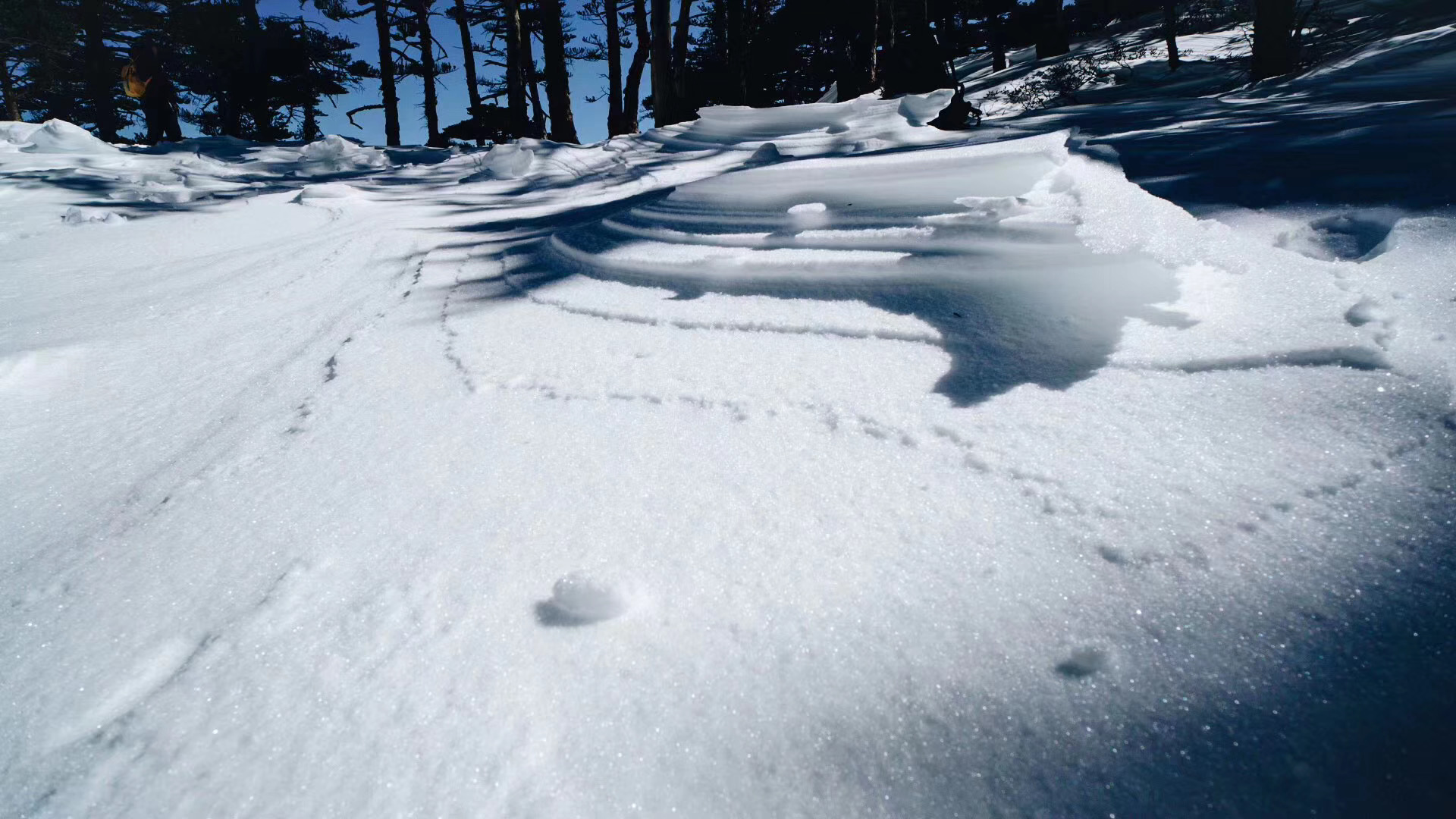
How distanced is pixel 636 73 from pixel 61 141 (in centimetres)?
548

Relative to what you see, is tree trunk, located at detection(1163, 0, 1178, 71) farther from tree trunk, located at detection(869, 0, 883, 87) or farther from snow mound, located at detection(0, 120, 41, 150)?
snow mound, located at detection(0, 120, 41, 150)

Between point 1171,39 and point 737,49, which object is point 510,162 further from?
point 737,49

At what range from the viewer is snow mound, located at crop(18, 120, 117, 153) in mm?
5016

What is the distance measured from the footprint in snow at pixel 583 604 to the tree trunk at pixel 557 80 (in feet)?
24.8

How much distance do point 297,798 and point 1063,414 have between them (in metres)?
0.85

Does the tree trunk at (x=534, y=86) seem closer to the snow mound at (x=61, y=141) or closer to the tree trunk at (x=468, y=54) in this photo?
the tree trunk at (x=468, y=54)

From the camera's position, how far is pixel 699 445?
2.83ft

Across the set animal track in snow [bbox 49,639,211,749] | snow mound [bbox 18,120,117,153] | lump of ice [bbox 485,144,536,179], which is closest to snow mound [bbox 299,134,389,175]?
snow mound [bbox 18,120,117,153]

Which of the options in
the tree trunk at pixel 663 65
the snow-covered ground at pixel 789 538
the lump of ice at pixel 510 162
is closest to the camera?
the snow-covered ground at pixel 789 538

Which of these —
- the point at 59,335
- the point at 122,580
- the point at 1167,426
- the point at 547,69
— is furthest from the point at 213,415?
the point at 547,69

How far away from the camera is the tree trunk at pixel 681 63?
22.6ft

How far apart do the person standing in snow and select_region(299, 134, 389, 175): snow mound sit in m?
2.21

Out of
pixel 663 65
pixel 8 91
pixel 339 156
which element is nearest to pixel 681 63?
pixel 663 65

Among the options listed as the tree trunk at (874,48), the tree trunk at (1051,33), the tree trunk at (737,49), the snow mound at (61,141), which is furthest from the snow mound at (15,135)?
the tree trunk at (1051,33)
